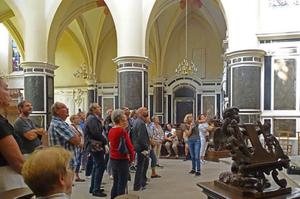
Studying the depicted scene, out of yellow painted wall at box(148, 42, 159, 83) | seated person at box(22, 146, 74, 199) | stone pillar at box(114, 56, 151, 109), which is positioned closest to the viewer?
seated person at box(22, 146, 74, 199)

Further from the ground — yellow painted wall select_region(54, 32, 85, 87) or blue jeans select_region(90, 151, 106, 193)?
yellow painted wall select_region(54, 32, 85, 87)

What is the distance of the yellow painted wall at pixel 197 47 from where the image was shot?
17.7 metres

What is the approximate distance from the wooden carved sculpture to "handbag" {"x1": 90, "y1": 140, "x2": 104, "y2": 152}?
103 inches

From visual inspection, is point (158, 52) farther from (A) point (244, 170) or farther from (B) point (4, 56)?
(A) point (244, 170)

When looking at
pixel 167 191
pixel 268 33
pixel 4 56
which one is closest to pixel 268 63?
pixel 268 33

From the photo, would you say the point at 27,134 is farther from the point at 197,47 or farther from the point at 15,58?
the point at 15,58

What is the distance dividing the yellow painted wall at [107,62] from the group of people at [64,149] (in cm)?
1066

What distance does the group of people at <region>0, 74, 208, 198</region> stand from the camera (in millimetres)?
1533

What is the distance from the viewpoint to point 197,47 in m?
18.1

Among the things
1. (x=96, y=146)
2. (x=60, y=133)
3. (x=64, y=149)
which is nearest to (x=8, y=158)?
(x=64, y=149)

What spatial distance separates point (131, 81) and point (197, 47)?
8.45 metres

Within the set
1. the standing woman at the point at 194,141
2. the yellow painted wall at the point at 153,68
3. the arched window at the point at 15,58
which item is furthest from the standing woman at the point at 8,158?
the arched window at the point at 15,58

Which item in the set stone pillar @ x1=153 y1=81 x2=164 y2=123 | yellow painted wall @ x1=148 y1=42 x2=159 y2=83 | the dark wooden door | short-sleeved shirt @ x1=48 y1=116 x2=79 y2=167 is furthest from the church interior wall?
short-sleeved shirt @ x1=48 y1=116 x2=79 y2=167

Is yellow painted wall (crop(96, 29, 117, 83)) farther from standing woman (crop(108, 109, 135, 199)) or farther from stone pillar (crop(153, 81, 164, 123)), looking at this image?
standing woman (crop(108, 109, 135, 199))
